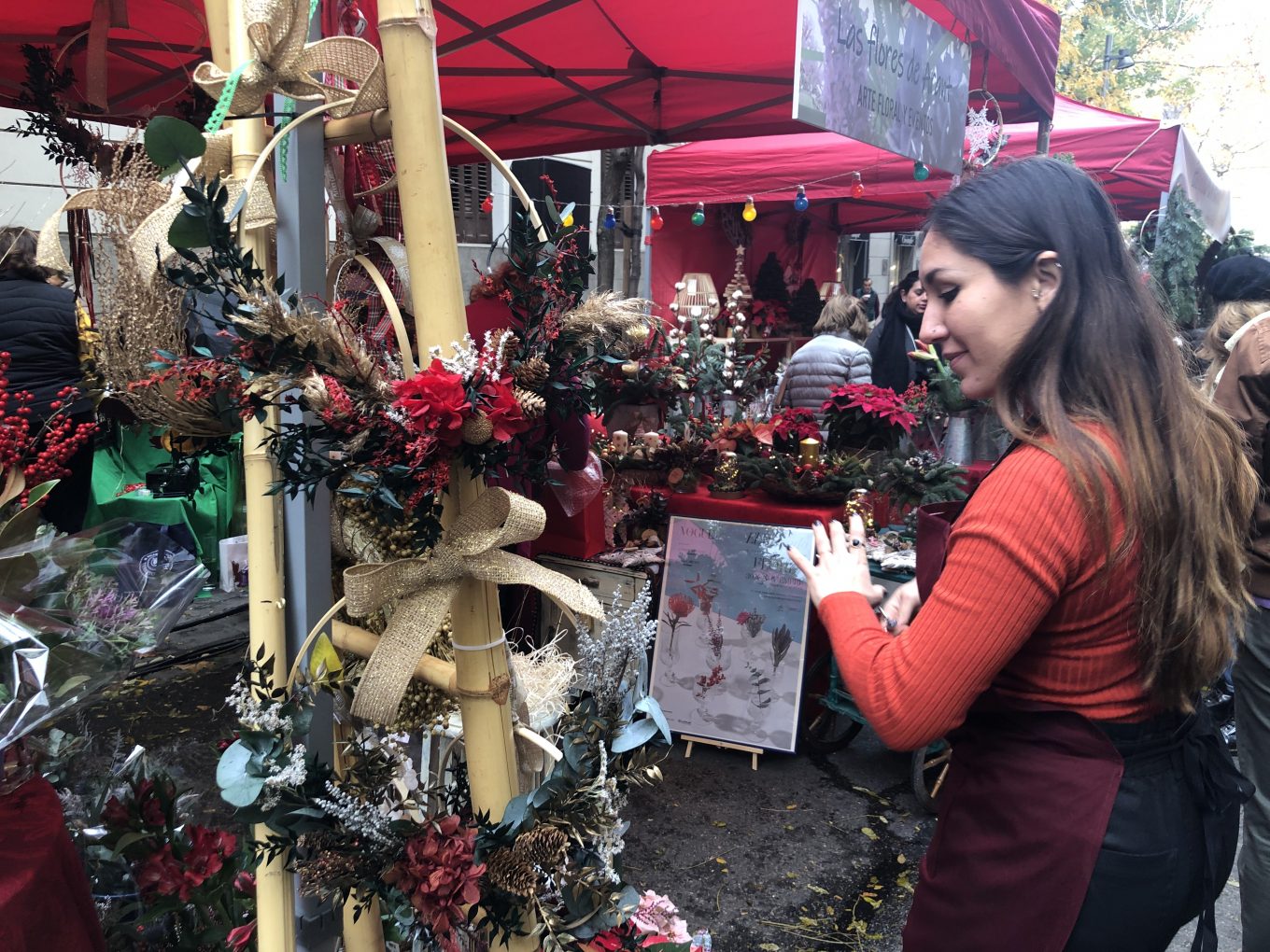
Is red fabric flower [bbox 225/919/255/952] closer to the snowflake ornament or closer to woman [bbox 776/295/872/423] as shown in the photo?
woman [bbox 776/295/872/423]

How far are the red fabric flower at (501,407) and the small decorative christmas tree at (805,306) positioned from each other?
11.5m

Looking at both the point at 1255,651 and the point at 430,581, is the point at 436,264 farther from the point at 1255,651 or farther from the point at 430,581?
the point at 1255,651

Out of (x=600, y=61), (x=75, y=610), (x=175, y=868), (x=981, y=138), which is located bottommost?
(x=175, y=868)

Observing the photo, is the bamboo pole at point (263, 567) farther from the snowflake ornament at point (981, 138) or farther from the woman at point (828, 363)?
the snowflake ornament at point (981, 138)

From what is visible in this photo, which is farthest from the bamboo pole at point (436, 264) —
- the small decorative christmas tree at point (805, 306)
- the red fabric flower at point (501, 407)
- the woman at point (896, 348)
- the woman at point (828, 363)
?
the small decorative christmas tree at point (805, 306)

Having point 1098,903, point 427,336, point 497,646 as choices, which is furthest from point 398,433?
point 1098,903

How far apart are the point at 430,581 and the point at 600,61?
404cm

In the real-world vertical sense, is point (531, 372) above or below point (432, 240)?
below

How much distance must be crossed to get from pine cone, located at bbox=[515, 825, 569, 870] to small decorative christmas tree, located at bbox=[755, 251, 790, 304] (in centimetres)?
1135

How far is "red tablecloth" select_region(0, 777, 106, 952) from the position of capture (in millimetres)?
1231

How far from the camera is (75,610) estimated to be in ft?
4.42

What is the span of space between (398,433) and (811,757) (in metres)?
3.17

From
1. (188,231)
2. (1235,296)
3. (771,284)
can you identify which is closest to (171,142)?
(188,231)

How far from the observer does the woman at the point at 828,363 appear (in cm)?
502
